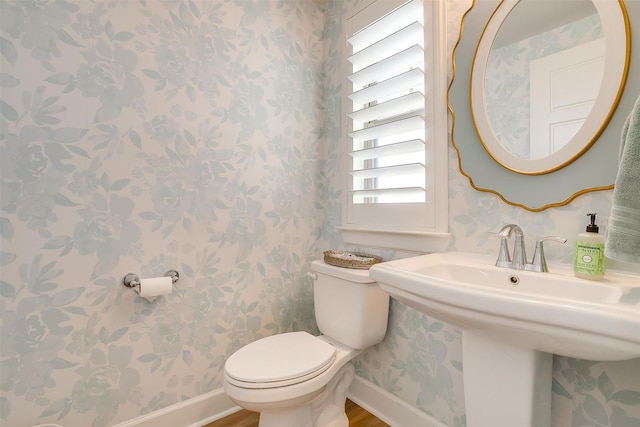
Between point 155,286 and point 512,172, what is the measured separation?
1.41 metres

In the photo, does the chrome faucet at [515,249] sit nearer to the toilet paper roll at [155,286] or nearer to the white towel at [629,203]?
the white towel at [629,203]

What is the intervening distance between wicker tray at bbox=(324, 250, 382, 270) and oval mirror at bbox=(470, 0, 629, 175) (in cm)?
66

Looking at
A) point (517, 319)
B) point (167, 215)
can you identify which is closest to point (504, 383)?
point (517, 319)

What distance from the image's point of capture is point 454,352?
121 centimetres

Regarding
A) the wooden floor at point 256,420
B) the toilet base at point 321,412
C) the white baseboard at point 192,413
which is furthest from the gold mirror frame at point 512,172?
the white baseboard at point 192,413

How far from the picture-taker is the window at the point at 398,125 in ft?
4.17

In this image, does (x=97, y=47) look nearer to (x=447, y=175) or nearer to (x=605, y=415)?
(x=447, y=175)

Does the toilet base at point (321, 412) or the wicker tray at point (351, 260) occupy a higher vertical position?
the wicker tray at point (351, 260)

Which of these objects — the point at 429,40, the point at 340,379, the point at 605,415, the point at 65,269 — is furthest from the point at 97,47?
the point at 605,415

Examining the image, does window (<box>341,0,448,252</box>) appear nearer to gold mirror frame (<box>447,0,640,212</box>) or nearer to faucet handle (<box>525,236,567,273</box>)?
gold mirror frame (<box>447,0,640,212</box>)

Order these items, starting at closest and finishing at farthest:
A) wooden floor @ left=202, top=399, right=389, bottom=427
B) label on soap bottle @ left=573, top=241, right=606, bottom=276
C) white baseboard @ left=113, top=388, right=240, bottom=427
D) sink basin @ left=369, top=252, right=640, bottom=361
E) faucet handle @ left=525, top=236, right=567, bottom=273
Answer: sink basin @ left=369, top=252, right=640, bottom=361
label on soap bottle @ left=573, top=241, right=606, bottom=276
faucet handle @ left=525, top=236, right=567, bottom=273
white baseboard @ left=113, top=388, right=240, bottom=427
wooden floor @ left=202, top=399, right=389, bottom=427

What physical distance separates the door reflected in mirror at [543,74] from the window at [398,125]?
22cm

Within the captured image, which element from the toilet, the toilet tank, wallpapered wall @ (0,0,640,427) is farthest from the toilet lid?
wallpapered wall @ (0,0,640,427)

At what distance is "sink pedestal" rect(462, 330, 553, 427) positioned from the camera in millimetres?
837
